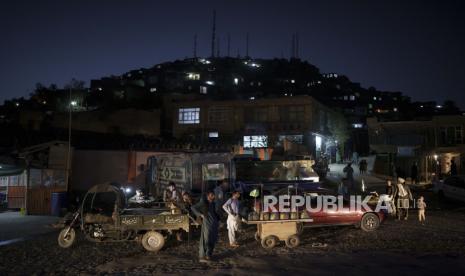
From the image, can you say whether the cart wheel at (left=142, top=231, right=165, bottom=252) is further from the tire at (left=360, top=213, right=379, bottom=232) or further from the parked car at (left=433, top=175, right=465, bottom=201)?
the parked car at (left=433, top=175, right=465, bottom=201)

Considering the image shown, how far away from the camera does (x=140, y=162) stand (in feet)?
74.7

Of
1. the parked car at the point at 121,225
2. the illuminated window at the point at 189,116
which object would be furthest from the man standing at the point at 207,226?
the illuminated window at the point at 189,116

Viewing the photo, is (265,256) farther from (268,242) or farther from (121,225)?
(121,225)

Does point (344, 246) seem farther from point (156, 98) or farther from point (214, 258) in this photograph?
point (156, 98)

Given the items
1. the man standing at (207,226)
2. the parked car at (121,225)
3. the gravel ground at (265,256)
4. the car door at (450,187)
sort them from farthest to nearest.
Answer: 1. the car door at (450,187)
2. the parked car at (121,225)
3. the man standing at (207,226)
4. the gravel ground at (265,256)

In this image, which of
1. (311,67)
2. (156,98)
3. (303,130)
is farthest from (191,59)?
(303,130)

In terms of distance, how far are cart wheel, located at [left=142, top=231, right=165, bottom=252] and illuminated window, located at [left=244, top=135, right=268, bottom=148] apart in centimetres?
2602

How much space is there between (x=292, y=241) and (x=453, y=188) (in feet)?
42.9

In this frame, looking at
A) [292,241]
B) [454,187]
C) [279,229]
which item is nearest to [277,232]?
[279,229]

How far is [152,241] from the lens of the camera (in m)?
10.2

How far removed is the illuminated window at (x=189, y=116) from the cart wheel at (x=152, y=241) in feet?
94.5

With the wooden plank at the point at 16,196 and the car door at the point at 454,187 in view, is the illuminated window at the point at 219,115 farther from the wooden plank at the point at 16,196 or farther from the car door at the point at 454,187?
the wooden plank at the point at 16,196

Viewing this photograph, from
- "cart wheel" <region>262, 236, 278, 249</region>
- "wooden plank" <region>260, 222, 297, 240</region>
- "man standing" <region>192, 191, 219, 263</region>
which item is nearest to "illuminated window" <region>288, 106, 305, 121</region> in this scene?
"wooden plank" <region>260, 222, 297, 240</region>

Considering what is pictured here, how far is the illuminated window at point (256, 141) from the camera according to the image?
35.9m
